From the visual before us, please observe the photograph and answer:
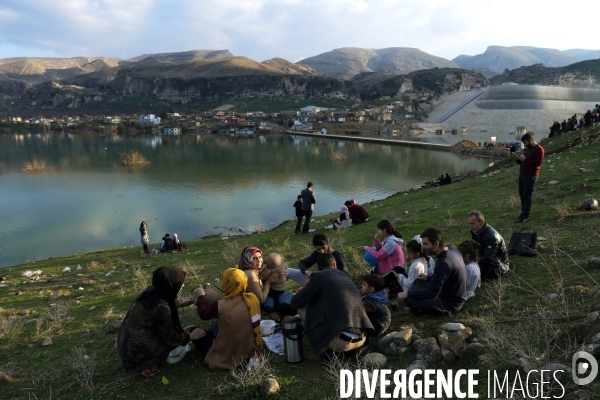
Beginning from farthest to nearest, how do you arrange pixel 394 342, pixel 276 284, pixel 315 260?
1. pixel 315 260
2. pixel 276 284
3. pixel 394 342

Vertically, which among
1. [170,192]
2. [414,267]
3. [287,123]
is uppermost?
[287,123]

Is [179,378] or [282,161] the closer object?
[179,378]

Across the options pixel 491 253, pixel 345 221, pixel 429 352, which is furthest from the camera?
pixel 345 221

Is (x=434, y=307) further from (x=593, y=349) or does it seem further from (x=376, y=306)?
(x=593, y=349)

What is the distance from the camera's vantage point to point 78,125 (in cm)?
11094

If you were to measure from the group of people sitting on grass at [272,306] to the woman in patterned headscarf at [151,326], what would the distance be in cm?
1

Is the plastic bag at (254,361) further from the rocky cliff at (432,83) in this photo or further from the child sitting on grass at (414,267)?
the rocky cliff at (432,83)

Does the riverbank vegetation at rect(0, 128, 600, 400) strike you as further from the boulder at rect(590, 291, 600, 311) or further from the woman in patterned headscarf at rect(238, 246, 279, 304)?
the woman in patterned headscarf at rect(238, 246, 279, 304)

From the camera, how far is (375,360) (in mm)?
3666

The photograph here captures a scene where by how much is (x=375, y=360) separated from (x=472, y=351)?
0.89 meters

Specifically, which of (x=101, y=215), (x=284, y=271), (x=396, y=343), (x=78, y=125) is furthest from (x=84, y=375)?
(x=78, y=125)

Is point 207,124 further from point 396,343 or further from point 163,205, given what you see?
point 396,343

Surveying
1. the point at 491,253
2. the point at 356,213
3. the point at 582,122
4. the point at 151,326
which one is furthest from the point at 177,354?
the point at 582,122

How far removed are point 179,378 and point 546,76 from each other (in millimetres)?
168985
